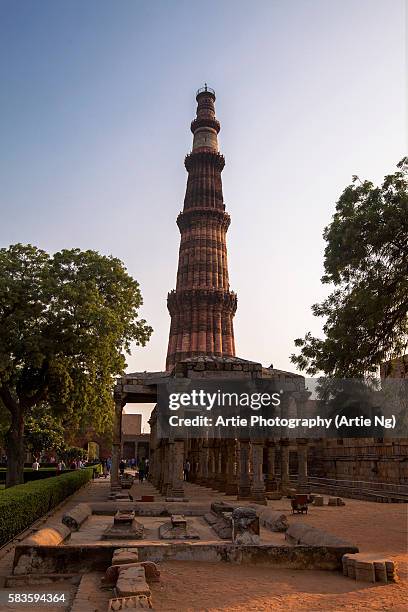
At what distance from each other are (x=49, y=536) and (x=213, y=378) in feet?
44.4

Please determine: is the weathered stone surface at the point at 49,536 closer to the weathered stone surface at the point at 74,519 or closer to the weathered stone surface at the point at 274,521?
the weathered stone surface at the point at 74,519

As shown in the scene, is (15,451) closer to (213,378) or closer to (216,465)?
(213,378)

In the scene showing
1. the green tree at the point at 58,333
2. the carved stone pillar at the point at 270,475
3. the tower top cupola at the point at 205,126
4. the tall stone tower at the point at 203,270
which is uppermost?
the tower top cupola at the point at 205,126

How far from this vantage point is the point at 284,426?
26.0m

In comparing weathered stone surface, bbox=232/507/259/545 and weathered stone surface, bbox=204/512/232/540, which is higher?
weathered stone surface, bbox=232/507/259/545

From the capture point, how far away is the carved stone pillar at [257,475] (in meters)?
21.1

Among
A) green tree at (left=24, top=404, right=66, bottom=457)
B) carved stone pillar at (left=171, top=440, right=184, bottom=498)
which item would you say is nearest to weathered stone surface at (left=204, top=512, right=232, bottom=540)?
carved stone pillar at (left=171, top=440, right=184, bottom=498)

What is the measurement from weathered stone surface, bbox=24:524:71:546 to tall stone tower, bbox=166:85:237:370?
3850 cm

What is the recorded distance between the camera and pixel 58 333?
847 inches

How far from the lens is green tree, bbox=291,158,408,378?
561 inches

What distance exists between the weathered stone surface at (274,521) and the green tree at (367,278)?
389 centimetres

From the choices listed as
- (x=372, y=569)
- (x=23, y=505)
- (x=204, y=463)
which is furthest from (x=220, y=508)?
(x=204, y=463)

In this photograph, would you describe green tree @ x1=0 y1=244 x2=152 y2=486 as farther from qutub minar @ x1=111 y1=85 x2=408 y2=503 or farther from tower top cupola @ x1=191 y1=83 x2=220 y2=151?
tower top cupola @ x1=191 y1=83 x2=220 y2=151

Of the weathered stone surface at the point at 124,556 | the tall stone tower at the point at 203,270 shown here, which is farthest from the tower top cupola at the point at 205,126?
the weathered stone surface at the point at 124,556
